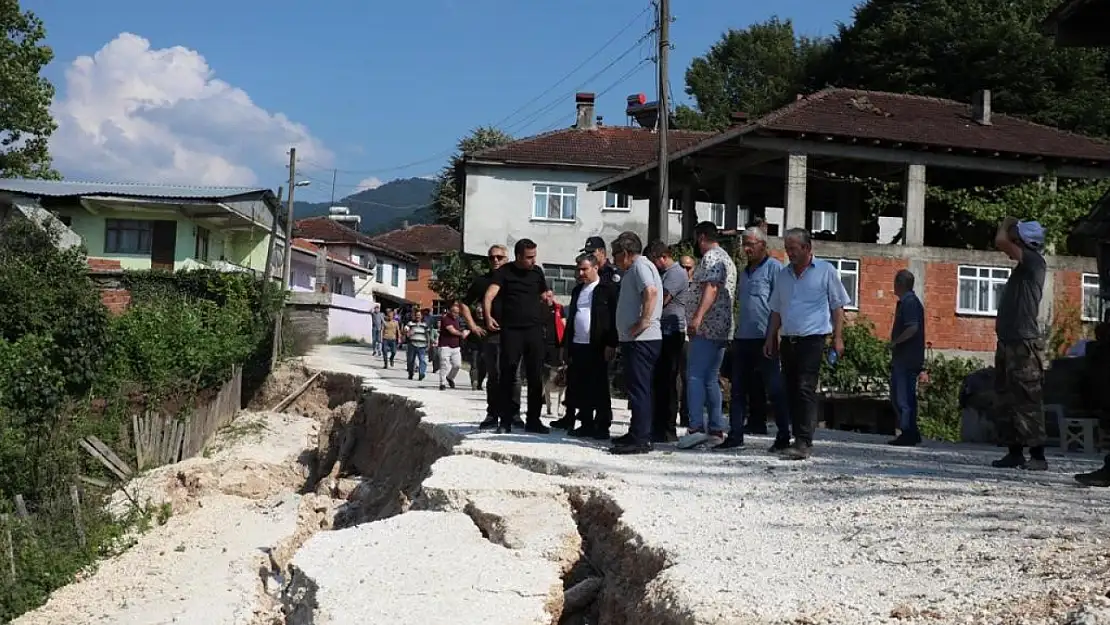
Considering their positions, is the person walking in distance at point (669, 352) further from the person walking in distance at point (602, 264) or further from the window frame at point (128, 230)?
the window frame at point (128, 230)

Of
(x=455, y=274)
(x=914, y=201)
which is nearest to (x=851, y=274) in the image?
(x=914, y=201)

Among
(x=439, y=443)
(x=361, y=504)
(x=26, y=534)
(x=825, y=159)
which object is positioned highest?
(x=825, y=159)

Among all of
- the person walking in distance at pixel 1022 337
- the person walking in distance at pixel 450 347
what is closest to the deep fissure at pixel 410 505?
the person walking in distance at pixel 450 347

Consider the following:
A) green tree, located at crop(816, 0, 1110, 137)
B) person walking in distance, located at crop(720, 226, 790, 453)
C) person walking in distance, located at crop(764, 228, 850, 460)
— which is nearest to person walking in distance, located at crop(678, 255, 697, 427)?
person walking in distance, located at crop(720, 226, 790, 453)

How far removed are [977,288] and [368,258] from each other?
2011 inches

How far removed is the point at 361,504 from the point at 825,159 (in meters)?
19.2

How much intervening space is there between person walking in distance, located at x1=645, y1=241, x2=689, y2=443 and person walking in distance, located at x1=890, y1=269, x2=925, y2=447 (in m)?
2.40

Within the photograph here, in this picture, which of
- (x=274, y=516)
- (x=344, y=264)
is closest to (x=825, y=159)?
(x=274, y=516)

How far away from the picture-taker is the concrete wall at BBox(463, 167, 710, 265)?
40.8 m

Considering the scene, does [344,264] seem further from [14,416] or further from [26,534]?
[26,534]

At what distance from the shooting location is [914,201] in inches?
1086

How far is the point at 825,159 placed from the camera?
2823 cm

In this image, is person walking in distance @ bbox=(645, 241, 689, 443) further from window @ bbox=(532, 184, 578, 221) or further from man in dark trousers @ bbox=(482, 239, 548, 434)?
window @ bbox=(532, 184, 578, 221)

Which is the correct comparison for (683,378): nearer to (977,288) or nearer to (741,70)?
(977,288)
